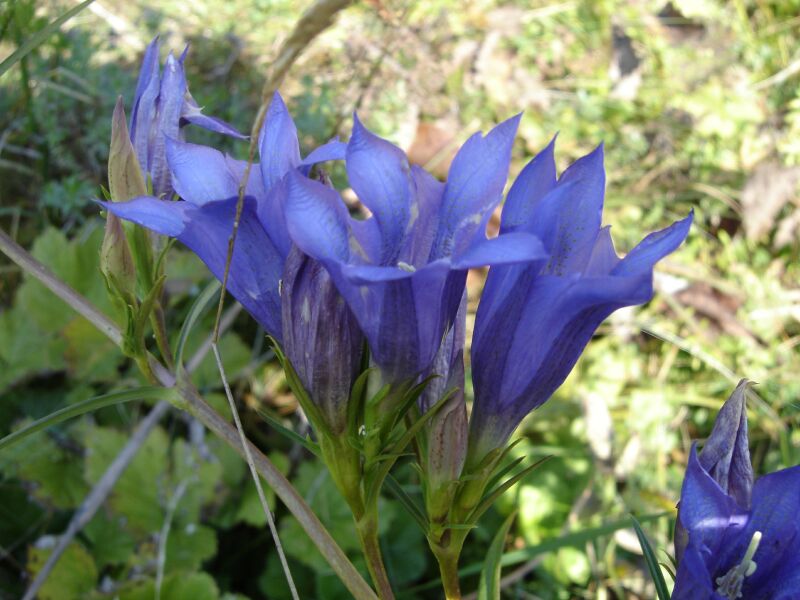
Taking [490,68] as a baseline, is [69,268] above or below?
above

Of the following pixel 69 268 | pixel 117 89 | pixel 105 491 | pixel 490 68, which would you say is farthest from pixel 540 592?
pixel 490 68

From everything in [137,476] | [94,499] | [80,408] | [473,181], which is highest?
[473,181]

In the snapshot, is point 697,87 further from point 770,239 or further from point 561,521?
point 561,521

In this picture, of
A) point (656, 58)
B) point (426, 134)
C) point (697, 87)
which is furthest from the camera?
point (656, 58)

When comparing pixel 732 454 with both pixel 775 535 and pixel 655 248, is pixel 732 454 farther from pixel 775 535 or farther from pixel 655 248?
pixel 655 248

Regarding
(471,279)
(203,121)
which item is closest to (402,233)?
(203,121)

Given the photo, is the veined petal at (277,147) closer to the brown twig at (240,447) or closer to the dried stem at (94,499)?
the brown twig at (240,447)
